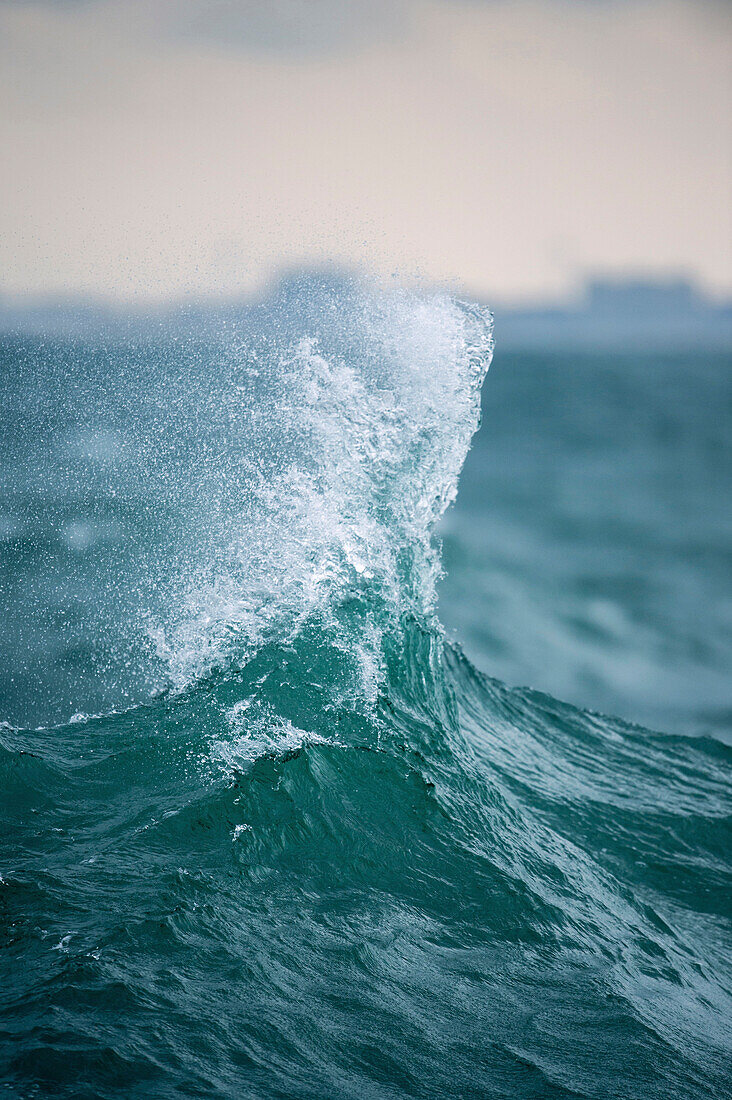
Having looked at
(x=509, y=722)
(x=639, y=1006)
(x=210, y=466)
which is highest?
(x=210, y=466)

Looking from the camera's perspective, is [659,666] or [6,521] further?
[659,666]

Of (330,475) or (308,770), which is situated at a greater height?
(330,475)

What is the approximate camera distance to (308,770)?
5.02m

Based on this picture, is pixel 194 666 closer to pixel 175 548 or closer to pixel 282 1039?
pixel 175 548

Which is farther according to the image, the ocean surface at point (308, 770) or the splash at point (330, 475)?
the splash at point (330, 475)

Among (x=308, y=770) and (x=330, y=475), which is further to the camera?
(x=330, y=475)

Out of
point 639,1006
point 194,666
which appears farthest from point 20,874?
point 639,1006

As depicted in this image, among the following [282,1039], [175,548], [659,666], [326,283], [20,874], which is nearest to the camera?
[282,1039]

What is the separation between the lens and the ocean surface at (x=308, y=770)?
333 cm

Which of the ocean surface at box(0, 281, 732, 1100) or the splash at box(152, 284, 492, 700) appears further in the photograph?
the splash at box(152, 284, 492, 700)

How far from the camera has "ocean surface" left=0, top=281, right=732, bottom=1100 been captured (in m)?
3.33

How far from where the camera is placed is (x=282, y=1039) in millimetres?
3227

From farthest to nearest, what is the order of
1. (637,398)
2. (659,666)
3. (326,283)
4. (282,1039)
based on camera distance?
(637,398)
(659,666)
(326,283)
(282,1039)

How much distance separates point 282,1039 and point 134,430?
4.71m
